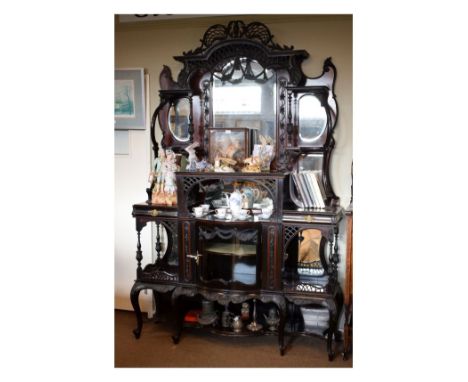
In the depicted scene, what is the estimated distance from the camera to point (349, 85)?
2.99 metres

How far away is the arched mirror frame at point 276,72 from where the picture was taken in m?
2.98

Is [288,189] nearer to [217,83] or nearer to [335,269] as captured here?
[335,269]

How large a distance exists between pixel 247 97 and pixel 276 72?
10.4 inches

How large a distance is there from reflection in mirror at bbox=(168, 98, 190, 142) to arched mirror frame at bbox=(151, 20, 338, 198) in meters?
0.12

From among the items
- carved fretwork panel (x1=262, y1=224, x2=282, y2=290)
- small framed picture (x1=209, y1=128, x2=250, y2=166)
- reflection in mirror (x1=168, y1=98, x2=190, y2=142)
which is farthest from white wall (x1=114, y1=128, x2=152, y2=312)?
carved fretwork panel (x1=262, y1=224, x2=282, y2=290)

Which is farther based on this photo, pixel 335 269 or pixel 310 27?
pixel 310 27

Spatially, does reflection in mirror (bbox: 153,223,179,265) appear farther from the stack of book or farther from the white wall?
the stack of book

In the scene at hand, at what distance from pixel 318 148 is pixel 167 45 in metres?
1.41

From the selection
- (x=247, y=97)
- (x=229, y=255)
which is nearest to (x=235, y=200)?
(x=229, y=255)

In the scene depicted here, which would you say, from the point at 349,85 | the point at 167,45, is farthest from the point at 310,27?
the point at 167,45

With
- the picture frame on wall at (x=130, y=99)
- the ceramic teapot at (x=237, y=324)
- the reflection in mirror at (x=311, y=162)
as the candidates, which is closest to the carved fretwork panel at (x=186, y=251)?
the ceramic teapot at (x=237, y=324)

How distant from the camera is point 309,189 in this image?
290cm

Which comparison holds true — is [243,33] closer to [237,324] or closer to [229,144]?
[229,144]

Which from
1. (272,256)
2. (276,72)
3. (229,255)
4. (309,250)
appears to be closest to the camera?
(272,256)
